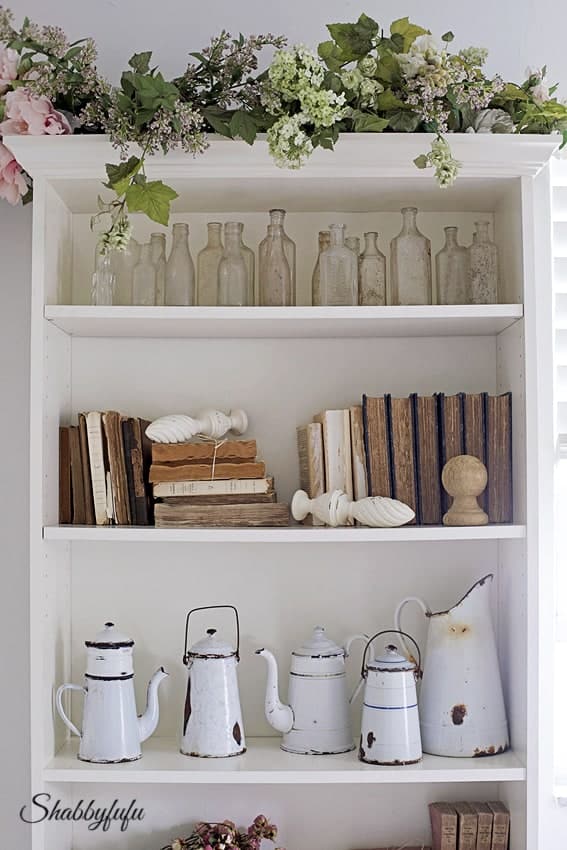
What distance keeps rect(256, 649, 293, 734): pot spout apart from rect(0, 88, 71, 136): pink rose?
96cm

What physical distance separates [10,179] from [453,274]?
82 centimetres

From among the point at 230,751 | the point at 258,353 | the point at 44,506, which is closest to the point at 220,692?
the point at 230,751

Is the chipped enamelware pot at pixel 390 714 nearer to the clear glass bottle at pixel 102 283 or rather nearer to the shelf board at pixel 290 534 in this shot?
the shelf board at pixel 290 534

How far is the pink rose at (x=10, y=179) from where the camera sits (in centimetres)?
177

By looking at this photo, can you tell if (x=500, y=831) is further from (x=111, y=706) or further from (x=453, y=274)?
(x=453, y=274)

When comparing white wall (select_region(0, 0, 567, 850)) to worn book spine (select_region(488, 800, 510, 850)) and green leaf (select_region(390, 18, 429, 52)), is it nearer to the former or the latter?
green leaf (select_region(390, 18, 429, 52))

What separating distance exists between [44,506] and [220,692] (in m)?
0.45

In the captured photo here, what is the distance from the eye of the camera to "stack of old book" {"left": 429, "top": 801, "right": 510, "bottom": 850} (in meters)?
1.76

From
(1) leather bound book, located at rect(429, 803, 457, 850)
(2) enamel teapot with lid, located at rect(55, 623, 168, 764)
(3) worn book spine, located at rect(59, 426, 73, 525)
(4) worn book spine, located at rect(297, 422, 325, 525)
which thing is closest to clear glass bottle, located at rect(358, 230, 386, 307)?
(4) worn book spine, located at rect(297, 422, 325, 525)

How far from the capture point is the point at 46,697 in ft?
5.53

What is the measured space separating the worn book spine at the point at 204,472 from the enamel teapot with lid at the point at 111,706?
0.30 metres

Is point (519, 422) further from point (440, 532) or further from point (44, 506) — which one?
point (44, 506)

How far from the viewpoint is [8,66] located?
5.65 ft

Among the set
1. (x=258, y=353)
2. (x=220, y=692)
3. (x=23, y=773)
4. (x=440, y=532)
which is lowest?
(x=23, y=773)
